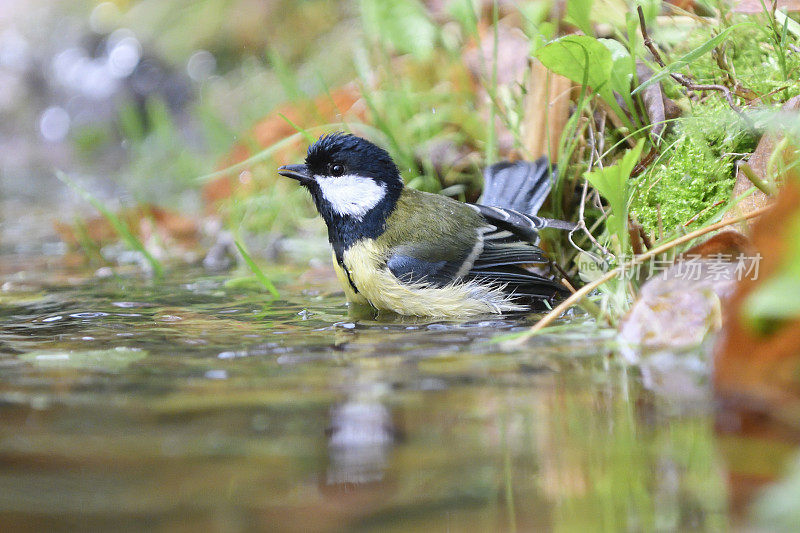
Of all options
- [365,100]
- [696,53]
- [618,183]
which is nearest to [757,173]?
[696,53]

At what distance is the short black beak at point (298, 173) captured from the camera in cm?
364

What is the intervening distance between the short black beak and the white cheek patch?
10 cm

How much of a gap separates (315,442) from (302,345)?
3.05 ft

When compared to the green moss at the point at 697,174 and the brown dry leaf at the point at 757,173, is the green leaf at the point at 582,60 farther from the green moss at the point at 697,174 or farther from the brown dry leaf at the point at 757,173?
the brown dry leaf at the point at 757,173

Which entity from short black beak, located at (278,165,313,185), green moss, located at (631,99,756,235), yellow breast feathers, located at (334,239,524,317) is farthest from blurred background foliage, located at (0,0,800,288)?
yellow breast feathers, located at (334,239,524,317)

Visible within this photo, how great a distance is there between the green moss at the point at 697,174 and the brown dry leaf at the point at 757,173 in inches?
7.2

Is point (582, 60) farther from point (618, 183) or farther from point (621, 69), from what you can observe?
point (618, 183)

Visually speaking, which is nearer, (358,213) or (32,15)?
(358,213)

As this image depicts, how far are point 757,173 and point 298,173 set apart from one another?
191 centimetres

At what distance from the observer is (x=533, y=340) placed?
2.44m

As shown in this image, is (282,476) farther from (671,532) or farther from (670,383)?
(670,383)

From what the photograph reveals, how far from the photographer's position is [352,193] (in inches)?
141

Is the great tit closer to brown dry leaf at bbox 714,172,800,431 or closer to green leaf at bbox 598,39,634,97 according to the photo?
green leaf at bbox 598,39,634,97

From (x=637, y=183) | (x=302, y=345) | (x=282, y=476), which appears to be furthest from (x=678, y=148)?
(x=282, y=476)
